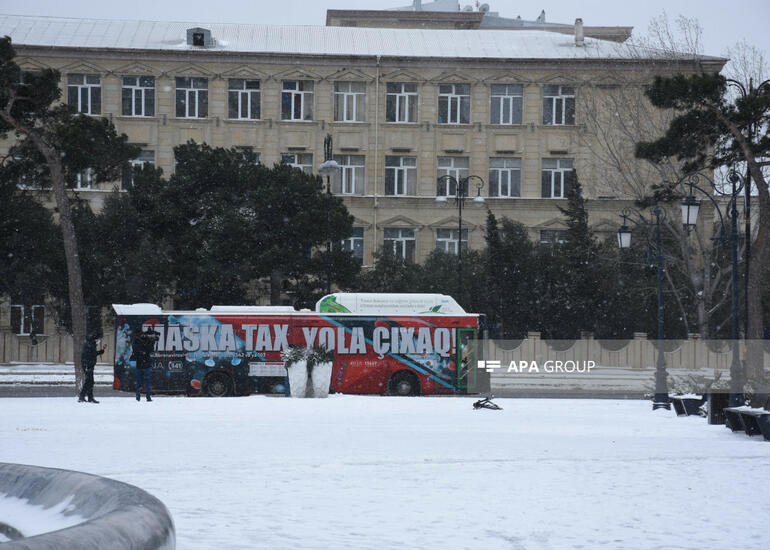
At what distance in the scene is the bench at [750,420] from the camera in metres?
16.6

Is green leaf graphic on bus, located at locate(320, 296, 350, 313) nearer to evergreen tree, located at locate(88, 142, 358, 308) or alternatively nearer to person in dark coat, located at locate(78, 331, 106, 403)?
evergreen tree, located at locate(88, 142, 358, 308)

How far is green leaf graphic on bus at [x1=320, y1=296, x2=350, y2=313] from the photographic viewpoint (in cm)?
3447

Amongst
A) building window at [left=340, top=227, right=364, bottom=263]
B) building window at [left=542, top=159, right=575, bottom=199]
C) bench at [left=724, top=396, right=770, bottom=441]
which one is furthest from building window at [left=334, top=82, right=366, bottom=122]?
bench at [left=724, top=396, right=770, bottom=441]

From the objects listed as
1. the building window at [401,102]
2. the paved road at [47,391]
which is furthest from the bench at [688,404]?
the building window at [401,102]

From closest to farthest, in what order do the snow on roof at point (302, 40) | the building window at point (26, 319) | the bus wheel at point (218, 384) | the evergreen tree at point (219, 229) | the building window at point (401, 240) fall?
the bus wheel at point (218, 384)
the evergreen tree at point (219, 229)
the building window at point (26, 319)
the snow on roof at point (302, 40)
the building window at point (401, 240)

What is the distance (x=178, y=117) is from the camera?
54.6m

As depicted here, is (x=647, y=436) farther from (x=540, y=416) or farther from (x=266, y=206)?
(x=266, y=206)

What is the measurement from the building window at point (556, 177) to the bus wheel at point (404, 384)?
23.2 meters

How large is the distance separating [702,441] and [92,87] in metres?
43.4

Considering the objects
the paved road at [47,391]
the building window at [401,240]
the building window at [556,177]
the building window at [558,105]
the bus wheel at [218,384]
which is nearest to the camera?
the paved road at [47,391]

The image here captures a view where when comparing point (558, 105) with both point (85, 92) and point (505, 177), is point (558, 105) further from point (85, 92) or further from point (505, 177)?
point (85, 92)

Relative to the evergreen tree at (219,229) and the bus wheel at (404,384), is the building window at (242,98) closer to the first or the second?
the evergreen tree at (219,229)

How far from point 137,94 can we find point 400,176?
1345 centimetres

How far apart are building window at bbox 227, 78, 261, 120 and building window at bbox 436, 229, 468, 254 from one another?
10731 mm
